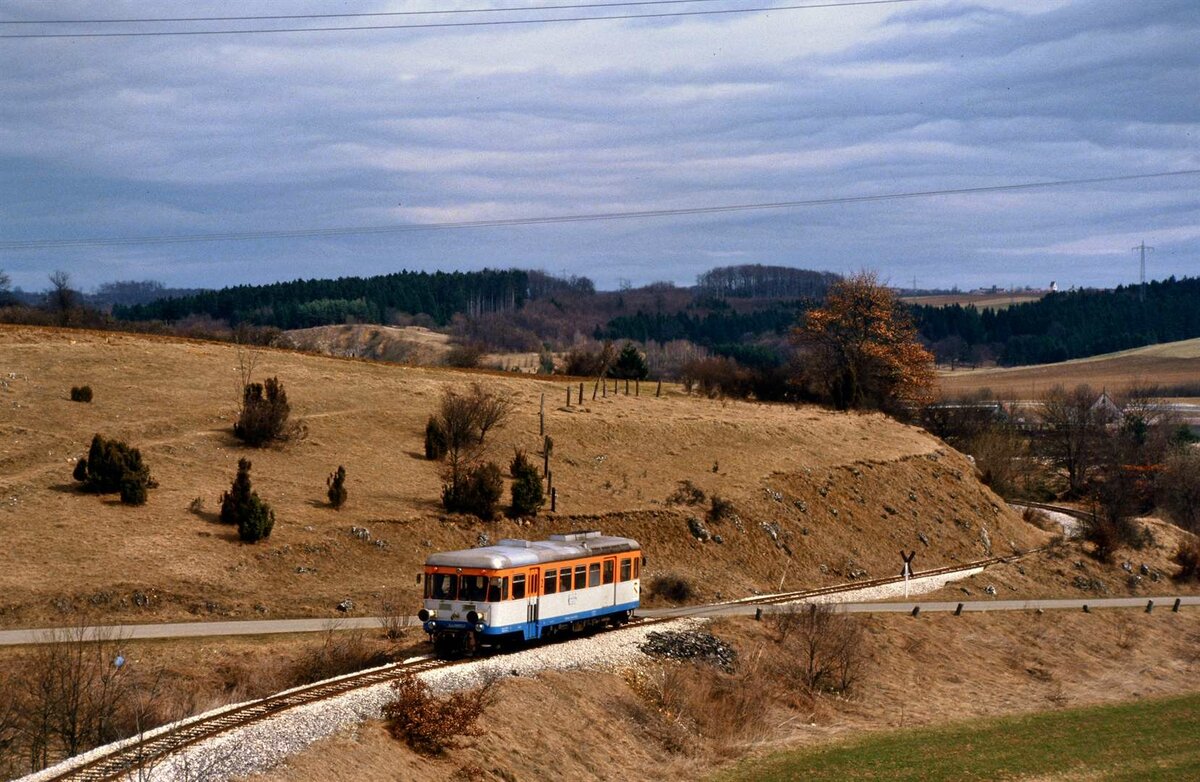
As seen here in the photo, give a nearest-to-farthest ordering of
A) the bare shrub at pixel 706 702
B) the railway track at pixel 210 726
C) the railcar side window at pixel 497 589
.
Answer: the railway track at pixel 210 726 < the railcar side window at pixel 497 589 < the bare shrub at pixel 706 702

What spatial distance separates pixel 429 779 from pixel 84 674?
8.30 metres

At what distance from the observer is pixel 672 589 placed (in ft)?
147

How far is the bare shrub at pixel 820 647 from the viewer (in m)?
39.0

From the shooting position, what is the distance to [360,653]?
29672 mm

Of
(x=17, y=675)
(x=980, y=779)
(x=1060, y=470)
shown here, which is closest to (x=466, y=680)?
(x=17, y=675)

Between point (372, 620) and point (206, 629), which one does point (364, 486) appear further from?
point (206, 629)

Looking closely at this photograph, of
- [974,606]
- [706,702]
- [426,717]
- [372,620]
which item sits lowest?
[974,606]

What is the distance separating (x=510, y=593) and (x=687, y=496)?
83.5 feet

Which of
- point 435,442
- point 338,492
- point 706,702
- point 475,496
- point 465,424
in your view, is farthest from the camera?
point 435,442

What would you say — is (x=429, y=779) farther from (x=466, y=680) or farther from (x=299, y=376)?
(x=299, y=376)

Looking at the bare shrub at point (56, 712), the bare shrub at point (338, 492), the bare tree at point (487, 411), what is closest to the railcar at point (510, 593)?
the bare shrub at point (56, 712)

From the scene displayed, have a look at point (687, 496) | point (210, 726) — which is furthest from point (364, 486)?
point (210, 726)

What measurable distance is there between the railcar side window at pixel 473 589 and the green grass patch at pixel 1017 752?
7.39 m

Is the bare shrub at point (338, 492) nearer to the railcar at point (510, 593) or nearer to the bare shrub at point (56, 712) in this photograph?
the railcar at point (510, 593)
